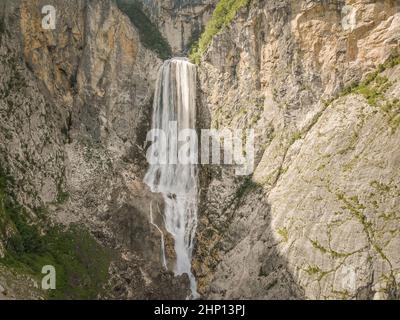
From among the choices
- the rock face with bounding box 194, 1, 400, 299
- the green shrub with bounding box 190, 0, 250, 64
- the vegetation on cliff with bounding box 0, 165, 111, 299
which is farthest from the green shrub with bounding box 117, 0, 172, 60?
the vegetation on cliff with bounding box 0, 165, 111, 299

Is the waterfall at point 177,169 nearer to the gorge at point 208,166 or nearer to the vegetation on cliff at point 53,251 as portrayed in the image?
the gorge at point 208,166

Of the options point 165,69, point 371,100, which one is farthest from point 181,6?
point 371,100

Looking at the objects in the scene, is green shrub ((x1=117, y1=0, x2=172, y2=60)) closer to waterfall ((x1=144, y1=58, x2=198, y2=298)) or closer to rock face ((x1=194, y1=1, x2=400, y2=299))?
waterfall ((x1=144, y1=58, x2=198, y2=298))

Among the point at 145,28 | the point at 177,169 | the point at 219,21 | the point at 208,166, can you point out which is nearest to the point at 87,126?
the point at 177,169

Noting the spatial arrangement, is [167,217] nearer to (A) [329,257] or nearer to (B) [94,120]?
(B) [94,120]

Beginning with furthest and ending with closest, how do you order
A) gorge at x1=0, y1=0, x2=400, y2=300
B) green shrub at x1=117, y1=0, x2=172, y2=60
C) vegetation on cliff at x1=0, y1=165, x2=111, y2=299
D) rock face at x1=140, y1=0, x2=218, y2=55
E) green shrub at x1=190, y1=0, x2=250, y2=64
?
rock face at x1=140, y1=0, x2=218, y2=55, green shrub at x1=117, y1=0, x2=172, y2=60, green shrub at x1=190, y1=0, x2=250, y2=64, vegetation on cliff at x1=0, y1=165, x2=111, y2=299, gorge at x1=0, y1=0, x2=400, y2=300

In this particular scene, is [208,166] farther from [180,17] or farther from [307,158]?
[180,17]
